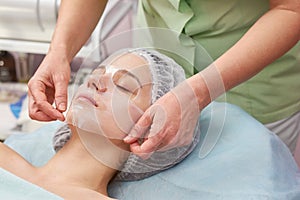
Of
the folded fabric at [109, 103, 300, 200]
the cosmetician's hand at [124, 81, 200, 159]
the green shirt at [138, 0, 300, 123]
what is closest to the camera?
the cosmetician's hand at [124, 81, 200, 159]

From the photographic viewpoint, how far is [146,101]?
56.4 inches

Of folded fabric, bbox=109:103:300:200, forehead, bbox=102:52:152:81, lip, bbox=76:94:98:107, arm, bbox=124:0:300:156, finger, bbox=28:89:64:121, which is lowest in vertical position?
folded fabric, bbox=109:103:300:200

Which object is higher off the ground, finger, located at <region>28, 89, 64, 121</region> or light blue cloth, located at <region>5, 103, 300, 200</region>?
finger, located at <region>28, 89, 64, 121</region>

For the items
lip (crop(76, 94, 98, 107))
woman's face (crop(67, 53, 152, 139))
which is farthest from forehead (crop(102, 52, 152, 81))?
lip (crop(76, 94, 98, 107))

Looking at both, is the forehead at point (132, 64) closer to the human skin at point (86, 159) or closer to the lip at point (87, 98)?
the human skin at point (86, 159)

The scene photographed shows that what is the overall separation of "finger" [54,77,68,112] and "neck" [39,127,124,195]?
0.29ft

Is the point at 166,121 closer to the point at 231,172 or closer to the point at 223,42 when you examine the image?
the point at 231,172

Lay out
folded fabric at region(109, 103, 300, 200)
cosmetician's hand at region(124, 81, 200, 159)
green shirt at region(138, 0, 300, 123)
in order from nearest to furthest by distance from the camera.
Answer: cosmetician's hand at region(124, 81, 200, 159) < folded fabric at region(109, 103, 300, 200) < green shirt at region(138, 0, 300, 123)

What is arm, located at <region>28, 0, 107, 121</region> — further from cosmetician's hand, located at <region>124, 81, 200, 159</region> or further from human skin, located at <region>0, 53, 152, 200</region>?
cosmetician's hand, located at <region>124, 81, 200, 159</region>

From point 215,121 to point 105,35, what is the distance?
100cm

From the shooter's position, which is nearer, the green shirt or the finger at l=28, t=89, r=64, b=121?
the finger at l=28, t=89, r=64, b=121

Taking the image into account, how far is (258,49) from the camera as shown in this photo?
1.35 metres

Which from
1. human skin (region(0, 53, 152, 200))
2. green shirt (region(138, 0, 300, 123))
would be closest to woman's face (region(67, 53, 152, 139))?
human skin (region(0, 53, 152, 200))

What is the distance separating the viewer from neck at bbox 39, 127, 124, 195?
4.79ft
